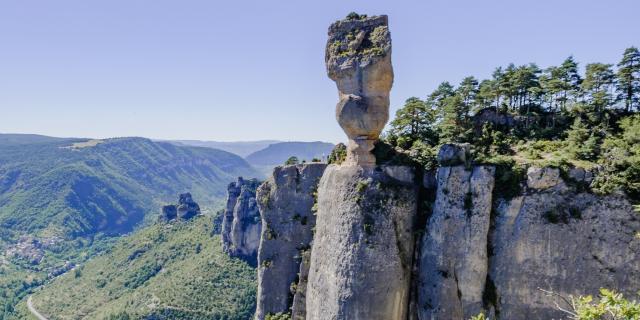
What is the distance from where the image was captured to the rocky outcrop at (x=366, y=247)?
33.0m

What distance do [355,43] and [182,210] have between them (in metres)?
150

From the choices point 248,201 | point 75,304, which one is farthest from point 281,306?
point 75,304

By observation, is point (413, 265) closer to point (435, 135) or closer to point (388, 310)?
point (388, 310)

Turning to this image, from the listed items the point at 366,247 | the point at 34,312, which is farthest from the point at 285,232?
the point at 34,312

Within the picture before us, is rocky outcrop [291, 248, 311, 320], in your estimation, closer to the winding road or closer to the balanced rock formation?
the balanced rock formation

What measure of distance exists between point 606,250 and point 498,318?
7747 mm

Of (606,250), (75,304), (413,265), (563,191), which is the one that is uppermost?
(563,191)

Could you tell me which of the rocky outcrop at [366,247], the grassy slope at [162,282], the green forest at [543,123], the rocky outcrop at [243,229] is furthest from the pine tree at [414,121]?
the rocky outcrop at [243,229]

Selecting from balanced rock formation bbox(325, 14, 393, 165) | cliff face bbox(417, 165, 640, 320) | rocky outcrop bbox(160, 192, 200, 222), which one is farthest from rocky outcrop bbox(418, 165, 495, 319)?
rocky outcrop bbox(160, 192, 200, 222)

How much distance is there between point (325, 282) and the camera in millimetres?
35312

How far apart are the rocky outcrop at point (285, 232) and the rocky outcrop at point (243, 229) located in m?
67.1

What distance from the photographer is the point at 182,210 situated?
173625 mm

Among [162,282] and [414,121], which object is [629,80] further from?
[162,282]

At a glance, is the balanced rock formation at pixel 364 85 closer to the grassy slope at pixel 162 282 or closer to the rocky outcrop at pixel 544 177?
the rocky outcrop at pixel 544 177
